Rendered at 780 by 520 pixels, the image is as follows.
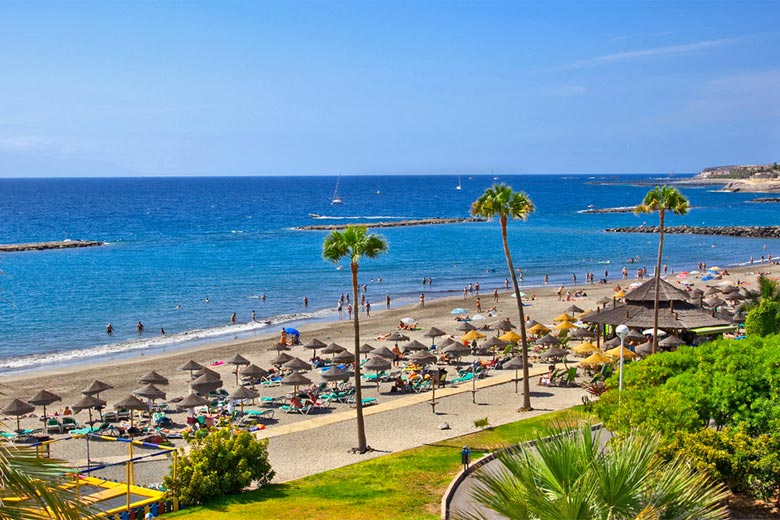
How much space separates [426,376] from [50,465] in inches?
1271

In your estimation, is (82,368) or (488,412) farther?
(82,368)

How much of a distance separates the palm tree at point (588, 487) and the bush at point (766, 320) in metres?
24.7

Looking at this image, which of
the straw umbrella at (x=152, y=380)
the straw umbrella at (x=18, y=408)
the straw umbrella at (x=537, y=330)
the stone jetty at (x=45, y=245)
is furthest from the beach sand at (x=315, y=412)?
the stone jetty at (x=45, y=245)

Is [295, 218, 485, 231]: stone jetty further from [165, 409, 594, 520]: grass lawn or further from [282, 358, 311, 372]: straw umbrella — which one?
[165, 409, 594, 520]: grass lawn

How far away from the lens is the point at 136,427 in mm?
29922

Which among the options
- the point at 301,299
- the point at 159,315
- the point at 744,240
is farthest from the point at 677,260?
the point at 159,315

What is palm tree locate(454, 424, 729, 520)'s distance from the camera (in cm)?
740

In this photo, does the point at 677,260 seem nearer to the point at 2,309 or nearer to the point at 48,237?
the point at 2,309

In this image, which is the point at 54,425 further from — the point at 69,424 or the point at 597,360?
the point at 597,360

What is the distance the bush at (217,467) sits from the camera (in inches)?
777

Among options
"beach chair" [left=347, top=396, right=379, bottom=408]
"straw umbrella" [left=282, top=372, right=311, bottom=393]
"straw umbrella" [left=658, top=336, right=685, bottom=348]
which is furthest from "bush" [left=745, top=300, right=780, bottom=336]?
"straw umbrella" [left=282, top=372, right=311, bottom=393]

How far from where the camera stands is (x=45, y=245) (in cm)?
10538

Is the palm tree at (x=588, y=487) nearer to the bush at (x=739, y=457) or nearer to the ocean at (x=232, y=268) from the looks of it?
the bush at (x=739, y=457)

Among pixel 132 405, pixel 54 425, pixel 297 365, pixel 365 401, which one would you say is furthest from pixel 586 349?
pixel 54 425
